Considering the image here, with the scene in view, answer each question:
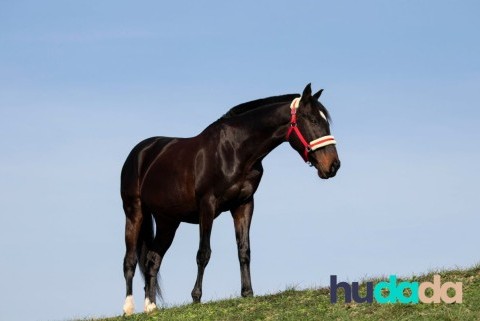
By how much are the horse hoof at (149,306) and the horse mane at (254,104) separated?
3.71m

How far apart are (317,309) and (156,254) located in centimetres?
455

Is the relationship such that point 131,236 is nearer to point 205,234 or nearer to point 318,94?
point 205,234

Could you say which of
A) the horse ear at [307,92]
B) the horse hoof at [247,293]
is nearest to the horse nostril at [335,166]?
the horse ear at [307,92]

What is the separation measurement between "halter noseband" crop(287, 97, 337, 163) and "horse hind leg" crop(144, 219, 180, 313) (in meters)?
3.52

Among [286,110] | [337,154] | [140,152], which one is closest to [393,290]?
[337,154]

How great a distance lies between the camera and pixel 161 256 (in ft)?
61.9

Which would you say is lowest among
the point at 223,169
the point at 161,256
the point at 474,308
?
the point at 474,308

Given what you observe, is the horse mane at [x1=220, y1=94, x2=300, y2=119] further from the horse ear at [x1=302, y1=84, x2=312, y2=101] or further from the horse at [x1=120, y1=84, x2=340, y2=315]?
the horse ear at [x1=302, y1=84, x2=312, y2=101]

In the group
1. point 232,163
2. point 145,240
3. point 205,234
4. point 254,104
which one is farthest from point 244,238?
point 145,240

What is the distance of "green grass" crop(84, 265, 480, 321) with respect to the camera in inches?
572

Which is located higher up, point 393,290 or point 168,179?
point 168,179

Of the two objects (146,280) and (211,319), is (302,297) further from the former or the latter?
(146,280)

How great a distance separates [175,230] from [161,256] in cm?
57

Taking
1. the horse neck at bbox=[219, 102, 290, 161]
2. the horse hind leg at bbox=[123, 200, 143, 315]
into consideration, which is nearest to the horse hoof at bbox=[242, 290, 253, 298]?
the horse neck at bbox=[219, 102, 290, 161]
